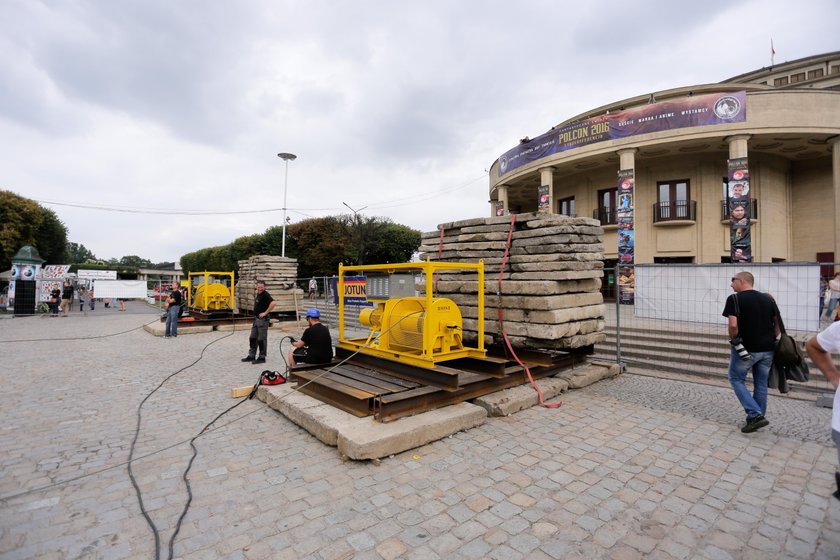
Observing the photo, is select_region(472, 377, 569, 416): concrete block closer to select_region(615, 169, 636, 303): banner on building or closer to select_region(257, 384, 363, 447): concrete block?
select_region(257, 384, 363, 447): concrete block

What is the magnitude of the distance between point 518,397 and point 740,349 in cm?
259

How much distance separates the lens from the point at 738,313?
4.63 metres

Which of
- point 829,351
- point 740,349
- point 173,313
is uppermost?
point 829,351

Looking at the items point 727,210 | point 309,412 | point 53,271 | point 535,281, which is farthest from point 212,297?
point 727,210

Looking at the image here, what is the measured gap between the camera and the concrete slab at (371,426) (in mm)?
3869

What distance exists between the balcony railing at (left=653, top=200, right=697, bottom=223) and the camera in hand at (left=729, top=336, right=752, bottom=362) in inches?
724

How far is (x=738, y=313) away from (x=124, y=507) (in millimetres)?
6276

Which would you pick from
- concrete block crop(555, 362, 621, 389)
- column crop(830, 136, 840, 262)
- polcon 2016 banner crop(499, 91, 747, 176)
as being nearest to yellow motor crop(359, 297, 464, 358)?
concrete block crop(555, 362, 621, 389)

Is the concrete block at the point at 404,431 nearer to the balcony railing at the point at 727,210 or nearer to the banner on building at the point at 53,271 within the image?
the balcony railing at the point at 727,210

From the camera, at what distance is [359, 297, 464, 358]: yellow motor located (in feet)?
17.9

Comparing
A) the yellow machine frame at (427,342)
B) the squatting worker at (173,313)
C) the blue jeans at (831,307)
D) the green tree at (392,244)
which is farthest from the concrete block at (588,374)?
the green tree at (392,244)

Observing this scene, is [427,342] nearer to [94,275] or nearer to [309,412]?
[309,412]

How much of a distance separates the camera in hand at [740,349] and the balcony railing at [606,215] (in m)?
18.8

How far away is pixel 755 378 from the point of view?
4.65 m
